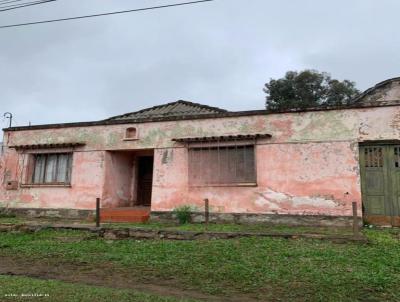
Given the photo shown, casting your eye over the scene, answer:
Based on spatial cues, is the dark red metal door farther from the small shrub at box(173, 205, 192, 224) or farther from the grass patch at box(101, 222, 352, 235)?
the grass patch at box(101, 222, 352, 235)

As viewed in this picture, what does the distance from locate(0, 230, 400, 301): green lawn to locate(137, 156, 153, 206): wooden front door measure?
165 inches

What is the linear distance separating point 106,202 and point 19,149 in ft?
12.5

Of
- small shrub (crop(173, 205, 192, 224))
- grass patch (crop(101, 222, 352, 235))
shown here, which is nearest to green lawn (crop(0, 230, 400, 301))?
grass patch (crop(101, 222, 352, 235))

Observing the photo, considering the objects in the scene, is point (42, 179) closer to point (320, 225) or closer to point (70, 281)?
point (70, 281)

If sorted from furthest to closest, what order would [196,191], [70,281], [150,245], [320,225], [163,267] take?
[196,191], [320,225], [150,245], [163,267], [70,281]

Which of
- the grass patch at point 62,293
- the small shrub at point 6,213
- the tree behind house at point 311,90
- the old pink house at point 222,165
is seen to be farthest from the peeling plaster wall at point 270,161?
the tree behind house at point 311,90

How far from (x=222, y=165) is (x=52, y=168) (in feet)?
19.7

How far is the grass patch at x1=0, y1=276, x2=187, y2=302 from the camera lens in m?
4.45

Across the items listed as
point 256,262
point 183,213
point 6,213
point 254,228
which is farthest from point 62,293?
point 6,213

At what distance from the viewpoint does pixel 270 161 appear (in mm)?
10086

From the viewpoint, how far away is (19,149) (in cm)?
1269

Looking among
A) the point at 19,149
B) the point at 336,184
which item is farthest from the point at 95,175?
the point at 336,184

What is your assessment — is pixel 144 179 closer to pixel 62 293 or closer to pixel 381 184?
pixel 381 184

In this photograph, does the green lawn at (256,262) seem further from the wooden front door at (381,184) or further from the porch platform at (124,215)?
the porch platform at (124,215)
